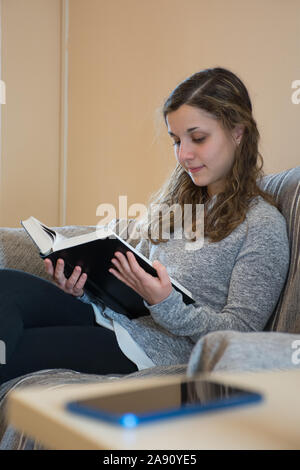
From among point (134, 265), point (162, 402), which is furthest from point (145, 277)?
point (162, 402)

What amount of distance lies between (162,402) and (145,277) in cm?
74

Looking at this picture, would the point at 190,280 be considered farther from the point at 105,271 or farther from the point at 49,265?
the point at 49,265

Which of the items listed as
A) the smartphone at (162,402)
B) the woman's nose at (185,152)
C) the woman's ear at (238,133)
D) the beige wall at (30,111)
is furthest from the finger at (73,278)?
the beige wall at (30,111)

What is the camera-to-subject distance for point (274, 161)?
6.45 feet

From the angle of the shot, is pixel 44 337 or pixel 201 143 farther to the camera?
pixel 201 143

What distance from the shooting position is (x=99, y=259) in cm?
125

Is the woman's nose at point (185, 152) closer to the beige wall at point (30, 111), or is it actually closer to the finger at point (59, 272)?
the finger at point (59, 272)

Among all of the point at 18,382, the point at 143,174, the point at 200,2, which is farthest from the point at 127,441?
the point at 143,174

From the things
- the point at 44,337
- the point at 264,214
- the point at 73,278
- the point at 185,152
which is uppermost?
the point at 185,152

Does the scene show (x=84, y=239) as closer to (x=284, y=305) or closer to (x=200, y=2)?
(x=284, y=305)

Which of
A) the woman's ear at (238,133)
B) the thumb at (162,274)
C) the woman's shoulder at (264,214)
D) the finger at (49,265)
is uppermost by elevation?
the woman's ear at (238,133)

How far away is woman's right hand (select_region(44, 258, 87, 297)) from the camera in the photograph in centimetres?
132

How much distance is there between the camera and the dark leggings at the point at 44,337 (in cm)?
121

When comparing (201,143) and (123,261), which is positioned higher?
(201,143)
